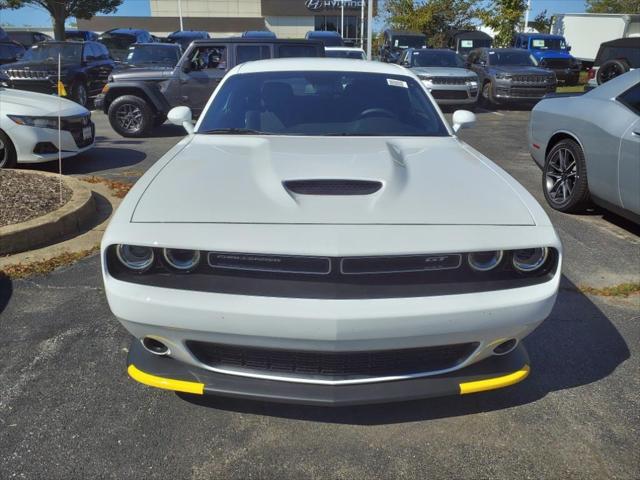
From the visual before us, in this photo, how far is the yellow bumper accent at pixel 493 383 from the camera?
2326mm

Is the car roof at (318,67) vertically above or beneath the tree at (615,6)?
beneath

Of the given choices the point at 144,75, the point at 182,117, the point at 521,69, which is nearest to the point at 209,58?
the point at 144,75

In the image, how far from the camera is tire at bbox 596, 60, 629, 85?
42.4ft

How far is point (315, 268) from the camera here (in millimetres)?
2197

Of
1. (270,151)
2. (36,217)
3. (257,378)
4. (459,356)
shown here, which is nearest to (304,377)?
(257,378)

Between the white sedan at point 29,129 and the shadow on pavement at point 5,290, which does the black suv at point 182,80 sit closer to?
the white sedan at point 29,129

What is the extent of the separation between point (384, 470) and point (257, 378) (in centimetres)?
65

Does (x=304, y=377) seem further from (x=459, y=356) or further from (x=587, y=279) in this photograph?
(x=587, y=279)

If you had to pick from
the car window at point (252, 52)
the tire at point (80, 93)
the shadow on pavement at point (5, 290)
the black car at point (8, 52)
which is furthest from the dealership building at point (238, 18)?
the shadow on pavement at point (5, 290)

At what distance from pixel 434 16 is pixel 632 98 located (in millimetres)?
29269

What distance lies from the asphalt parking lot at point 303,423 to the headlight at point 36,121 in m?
4.02

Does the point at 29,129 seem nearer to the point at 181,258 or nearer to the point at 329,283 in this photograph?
the point at 181,258

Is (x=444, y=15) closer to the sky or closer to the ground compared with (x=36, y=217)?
closer to the sky

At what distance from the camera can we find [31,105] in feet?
22.3
